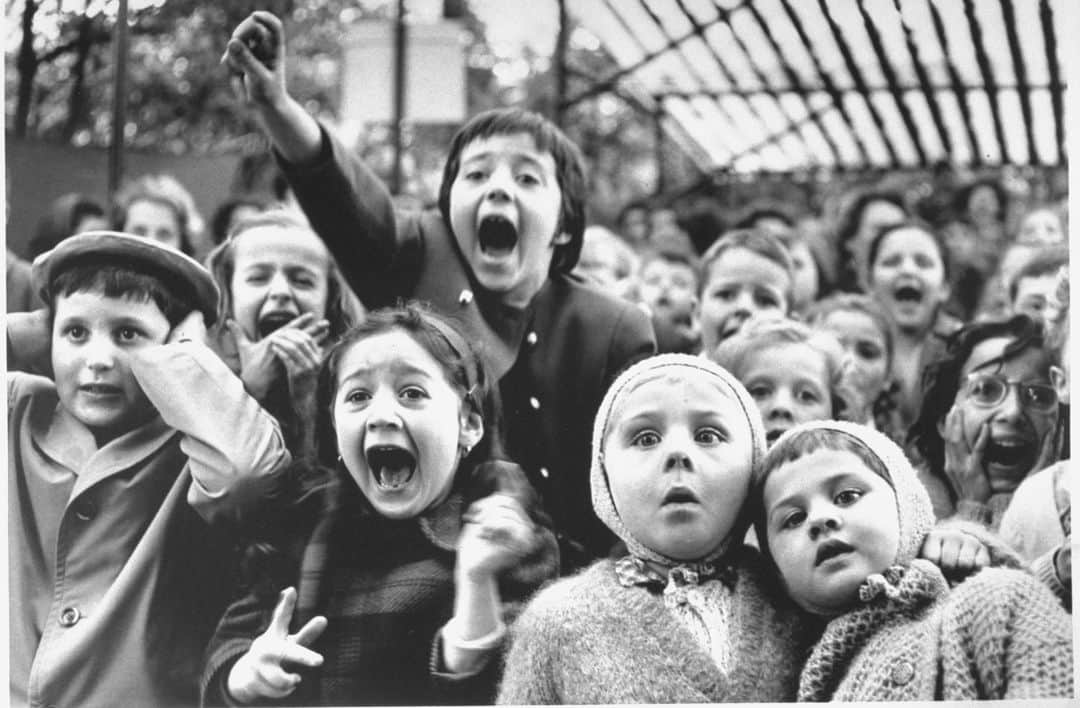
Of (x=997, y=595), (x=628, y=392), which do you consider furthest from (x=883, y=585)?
(x=628, y=392)

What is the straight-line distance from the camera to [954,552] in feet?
10.9

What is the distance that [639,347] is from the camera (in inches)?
138

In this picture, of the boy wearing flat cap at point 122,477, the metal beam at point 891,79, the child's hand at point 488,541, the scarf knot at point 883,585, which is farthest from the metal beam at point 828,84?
the boy wearing flat cap at point 122,477

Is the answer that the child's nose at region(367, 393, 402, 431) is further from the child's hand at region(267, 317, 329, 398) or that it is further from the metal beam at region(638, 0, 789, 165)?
the metal beam at region(638, 0, 789, 165)

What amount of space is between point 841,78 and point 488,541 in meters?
1.42

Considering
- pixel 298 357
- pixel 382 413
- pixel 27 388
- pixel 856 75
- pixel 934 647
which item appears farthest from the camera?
pixel 856 75

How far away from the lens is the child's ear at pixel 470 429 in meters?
3.39

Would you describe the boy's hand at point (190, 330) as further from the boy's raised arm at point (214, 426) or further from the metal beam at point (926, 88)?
the metal beam at point (926, 88)

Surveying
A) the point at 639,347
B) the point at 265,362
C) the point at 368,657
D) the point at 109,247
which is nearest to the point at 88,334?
the point at 109,247

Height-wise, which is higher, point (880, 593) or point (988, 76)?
point (988, 76)

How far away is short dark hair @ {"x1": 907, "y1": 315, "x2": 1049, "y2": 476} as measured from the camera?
361cm

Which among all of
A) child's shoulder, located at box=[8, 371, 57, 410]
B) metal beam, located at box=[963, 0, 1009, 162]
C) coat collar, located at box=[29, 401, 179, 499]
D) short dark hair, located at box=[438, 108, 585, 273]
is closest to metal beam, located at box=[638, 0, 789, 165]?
short dark hair, located at box=[438, 108, 585, 273]

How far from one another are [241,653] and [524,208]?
117 cm

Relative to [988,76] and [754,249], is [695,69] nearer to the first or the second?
[754,249]
